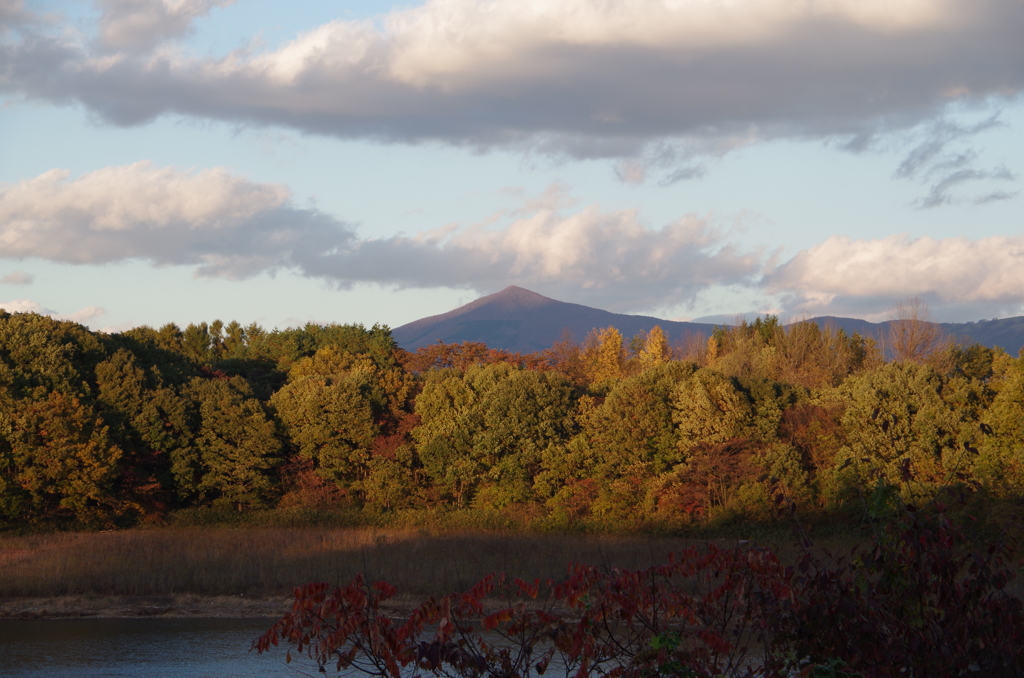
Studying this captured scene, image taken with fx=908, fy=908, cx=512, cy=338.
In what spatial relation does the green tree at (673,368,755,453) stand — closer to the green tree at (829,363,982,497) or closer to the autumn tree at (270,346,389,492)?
the green tree at (829,363,982,497)

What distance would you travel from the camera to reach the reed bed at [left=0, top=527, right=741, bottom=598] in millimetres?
24172

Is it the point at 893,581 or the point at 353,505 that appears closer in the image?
the point at 893,581

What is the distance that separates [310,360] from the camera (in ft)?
182

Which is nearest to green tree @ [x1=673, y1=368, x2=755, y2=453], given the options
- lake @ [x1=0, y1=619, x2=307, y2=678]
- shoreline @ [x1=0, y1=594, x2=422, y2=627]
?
shoreline @ [x1=0, y1=594, x2=422, y2=627]

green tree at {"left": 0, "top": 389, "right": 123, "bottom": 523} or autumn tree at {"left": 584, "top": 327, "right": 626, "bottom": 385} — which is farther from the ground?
autumn tree at {"left": 584, "top": 327, "right": 626, "bottom": 385}

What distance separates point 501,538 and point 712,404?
41.5 ft

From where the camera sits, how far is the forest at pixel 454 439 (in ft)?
115

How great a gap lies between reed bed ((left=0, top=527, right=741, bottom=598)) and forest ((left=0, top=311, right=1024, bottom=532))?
4123 mm

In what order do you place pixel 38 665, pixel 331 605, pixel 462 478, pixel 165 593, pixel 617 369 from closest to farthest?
pixel 331 605, pixel 38 665, pixel 165 593, pixel 462 478, pixel 617 369

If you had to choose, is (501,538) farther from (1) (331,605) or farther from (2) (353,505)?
(1) (331,605)

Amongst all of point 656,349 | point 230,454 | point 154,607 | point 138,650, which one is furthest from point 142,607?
point 656,349

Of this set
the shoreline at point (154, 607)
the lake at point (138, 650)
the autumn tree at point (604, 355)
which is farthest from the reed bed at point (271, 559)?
the autumn tree at point (604, 355)

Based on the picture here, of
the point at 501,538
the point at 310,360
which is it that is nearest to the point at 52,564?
the point at 501,538

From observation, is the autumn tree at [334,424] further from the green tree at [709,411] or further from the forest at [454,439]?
the green tree at [709,411]
